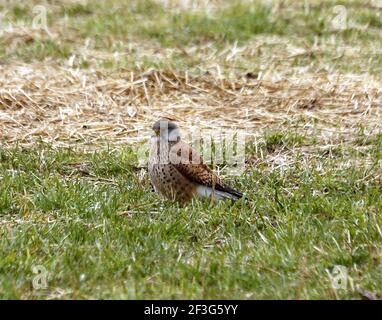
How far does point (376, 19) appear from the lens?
35.6 feet

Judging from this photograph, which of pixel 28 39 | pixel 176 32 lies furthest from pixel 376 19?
pixel 28 39

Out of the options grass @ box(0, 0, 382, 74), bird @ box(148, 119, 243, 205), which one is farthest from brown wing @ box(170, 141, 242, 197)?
grass @ box(0, 0, 382, 74)

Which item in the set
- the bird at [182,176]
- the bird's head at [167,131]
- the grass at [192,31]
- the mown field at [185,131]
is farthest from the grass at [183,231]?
the grass at [192,31]

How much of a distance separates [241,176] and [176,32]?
406 centimetres

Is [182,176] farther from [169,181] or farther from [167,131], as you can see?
[167,131]

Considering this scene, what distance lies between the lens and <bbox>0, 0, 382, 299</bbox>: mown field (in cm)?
497

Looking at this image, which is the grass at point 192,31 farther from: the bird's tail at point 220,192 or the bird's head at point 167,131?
the bird's tail at point 220,192

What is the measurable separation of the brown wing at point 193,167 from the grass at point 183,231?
225 millimetres

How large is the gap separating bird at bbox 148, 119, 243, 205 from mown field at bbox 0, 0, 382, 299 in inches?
5.6

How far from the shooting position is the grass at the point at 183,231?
15.9 feet

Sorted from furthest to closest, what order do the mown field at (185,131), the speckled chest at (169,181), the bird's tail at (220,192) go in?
1. the speckled chest at (169,181)
2. the bird's tail at (220,192)
3. the mown field at (185,131)

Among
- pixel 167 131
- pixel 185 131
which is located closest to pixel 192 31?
pixel 185 131

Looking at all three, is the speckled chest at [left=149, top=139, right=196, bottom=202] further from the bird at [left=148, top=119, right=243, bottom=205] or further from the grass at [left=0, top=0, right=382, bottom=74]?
the grass at [left=0, top=0, right=382, bottom=74]
